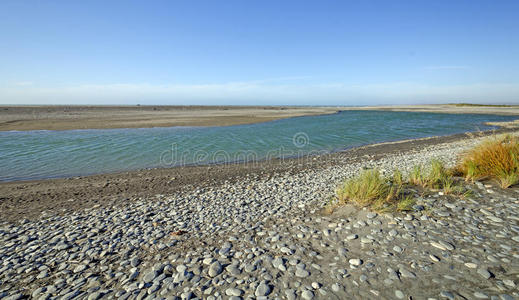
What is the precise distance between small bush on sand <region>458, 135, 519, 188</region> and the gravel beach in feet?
1.83

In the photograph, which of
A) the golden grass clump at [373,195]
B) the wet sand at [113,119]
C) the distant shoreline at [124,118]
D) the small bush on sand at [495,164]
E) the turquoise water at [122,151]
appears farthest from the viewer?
the distant shoreline at [124,118]

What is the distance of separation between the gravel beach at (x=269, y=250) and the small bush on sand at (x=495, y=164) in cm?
56

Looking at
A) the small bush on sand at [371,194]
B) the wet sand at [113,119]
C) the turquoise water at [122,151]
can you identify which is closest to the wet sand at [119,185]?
the turquoise water at [122,151]

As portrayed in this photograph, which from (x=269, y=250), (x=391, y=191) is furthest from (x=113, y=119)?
(x=391, y=191)

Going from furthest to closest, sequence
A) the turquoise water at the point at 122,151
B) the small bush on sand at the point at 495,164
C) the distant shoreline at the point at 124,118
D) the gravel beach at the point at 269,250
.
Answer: the distant shoreline at the point at 124,118 → the turquoise water at the point at 122,151 → the small bush on sand at the point at 495,164 → the gravel beach at the point at 269,250

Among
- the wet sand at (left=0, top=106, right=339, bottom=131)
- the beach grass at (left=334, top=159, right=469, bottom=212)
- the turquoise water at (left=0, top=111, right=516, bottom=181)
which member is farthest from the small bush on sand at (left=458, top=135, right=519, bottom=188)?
the wet sand at (left=0, top=106, right=339, bottom=131)

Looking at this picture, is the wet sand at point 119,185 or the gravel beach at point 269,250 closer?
the gravel beach at point 269,250

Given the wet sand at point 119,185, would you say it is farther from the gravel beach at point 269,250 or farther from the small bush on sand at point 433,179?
the small bush on sand at point 433,179

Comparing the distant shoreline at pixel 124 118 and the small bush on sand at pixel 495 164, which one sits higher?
the distant shoreline at pixel 124 118

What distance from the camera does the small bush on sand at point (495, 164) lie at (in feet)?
23.5

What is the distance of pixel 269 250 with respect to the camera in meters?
4.82

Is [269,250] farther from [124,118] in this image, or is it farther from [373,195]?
[124,118]

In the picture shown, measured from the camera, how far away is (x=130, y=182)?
37.2 feet

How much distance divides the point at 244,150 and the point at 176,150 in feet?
18.9
